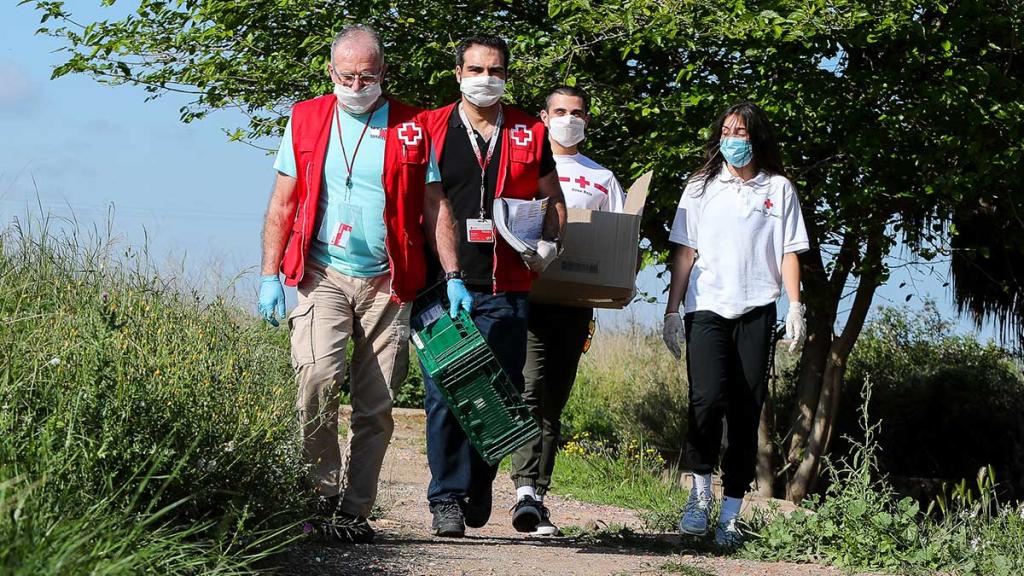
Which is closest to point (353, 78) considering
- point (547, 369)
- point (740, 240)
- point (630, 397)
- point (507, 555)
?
point (547, 369)

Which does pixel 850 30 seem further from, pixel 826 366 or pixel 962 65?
pixel 826 366

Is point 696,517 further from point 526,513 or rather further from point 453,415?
point 453,415

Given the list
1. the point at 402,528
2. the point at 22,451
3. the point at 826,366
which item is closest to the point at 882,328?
the point at 826,366

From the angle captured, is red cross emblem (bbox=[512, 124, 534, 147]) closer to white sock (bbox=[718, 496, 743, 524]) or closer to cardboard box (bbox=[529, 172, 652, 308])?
cardboard box (bbox=[529, 172, 652, 308])

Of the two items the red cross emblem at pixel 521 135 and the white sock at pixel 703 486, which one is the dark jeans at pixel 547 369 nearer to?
the white sock at pixel 703 486

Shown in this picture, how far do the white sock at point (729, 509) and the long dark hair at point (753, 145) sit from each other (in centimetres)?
138

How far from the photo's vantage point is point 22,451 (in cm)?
360

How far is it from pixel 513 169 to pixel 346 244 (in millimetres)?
772

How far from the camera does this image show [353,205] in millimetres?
5059

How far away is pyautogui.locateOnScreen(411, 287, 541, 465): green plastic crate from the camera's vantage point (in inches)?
204

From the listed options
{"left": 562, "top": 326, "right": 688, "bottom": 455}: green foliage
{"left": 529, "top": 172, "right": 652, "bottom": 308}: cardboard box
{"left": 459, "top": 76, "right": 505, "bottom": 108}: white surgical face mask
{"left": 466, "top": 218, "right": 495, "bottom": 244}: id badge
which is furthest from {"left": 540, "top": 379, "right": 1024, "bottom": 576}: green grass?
{"left": 562, "top": 326, "right": 688, "bottom": 455}: green foliage

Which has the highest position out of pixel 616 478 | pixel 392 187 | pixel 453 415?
pixel 392 187

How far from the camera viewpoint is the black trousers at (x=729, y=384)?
5648mm

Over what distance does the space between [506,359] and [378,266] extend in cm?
66
